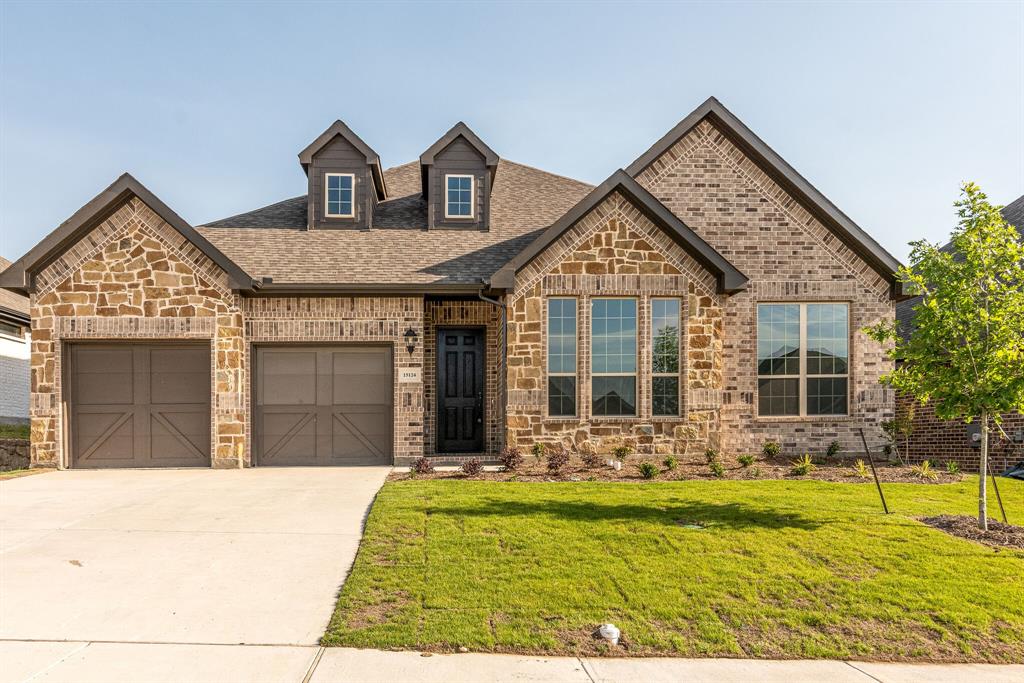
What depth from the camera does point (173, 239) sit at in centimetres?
1280

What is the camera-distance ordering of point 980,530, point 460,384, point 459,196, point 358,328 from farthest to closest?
1. point 459,196
2. point 460,384
3. point 358,328
4. point 980,530

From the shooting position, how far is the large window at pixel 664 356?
13.0m

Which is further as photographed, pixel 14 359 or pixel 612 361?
pixel 14 359

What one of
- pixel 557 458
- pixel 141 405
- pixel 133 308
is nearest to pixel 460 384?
pixel 557 458

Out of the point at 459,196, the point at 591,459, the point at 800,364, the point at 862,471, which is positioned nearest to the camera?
the point at 862,471

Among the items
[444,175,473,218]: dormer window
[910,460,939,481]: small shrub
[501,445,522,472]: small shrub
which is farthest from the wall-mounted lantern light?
[910,460,939,481]: small shrub

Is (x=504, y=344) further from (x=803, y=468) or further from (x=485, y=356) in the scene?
(x=803, y=468)

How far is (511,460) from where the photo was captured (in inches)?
471

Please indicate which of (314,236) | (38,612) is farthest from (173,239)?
(38,612)

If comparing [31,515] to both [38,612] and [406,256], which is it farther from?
[406,256]

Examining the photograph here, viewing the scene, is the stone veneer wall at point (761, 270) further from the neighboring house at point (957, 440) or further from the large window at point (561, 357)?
the large window at point (561, 357)

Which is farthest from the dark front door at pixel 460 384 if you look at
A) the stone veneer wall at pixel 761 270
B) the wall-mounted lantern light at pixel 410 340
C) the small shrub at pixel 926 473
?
the small shrub at pixel 926 473

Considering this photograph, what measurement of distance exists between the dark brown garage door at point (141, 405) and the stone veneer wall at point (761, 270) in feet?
33.4

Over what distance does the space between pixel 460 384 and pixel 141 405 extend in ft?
20.9
